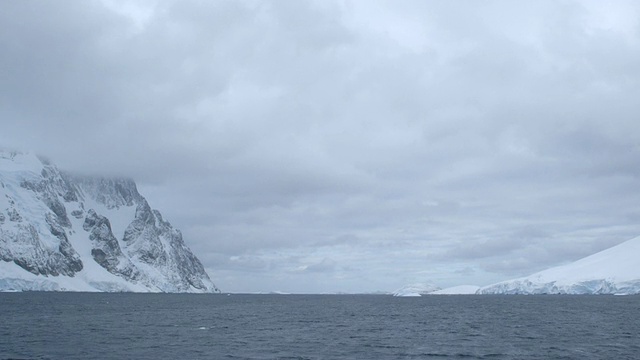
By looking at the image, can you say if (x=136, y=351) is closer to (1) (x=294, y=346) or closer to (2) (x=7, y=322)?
(1) (x=294, y=346)

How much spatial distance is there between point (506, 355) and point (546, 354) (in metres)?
5.27

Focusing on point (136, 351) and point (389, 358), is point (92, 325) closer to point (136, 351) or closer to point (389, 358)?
point (136, 351)

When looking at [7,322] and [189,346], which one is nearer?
[189,346]

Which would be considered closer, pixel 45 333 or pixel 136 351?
pixel 136 351

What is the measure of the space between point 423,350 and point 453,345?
7621 millimetres

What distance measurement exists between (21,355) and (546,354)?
60.2 m

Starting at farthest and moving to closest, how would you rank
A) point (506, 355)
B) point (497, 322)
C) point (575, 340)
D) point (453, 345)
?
1. point (497, 322)
2. point (575, 340)
3. point (453, 345)
4. point (506, 355)

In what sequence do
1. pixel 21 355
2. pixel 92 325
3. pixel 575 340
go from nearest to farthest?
pixel 21 355
pixel 575 340
pixel 92 325

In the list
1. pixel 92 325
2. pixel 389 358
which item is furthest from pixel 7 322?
pixel 389 358

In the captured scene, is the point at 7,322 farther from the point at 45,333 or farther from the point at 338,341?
the point at 338,341

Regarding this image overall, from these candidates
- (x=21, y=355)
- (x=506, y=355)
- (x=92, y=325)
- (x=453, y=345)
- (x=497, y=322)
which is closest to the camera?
(x=21, y=355)

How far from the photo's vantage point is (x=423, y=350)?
2869 inches

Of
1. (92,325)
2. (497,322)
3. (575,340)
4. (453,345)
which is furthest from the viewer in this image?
(497,322)

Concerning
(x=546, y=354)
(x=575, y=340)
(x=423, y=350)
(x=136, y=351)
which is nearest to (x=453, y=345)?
(x=423, y=350)
